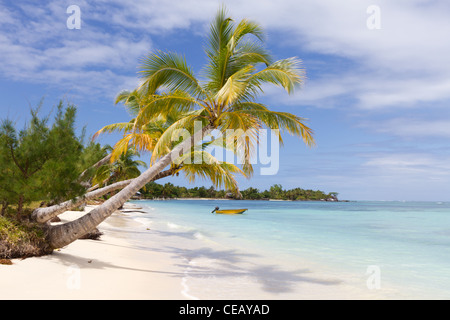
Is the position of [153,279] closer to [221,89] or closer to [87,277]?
[87,277]

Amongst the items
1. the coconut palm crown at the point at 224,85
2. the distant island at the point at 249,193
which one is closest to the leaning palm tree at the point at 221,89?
the coconut palm crown at the point at 224,85

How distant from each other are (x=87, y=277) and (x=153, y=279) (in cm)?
124

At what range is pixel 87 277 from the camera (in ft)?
20.0

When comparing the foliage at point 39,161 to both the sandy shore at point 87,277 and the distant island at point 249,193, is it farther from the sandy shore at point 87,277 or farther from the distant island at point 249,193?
the distant island at point 249,193

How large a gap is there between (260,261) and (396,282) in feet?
12.1

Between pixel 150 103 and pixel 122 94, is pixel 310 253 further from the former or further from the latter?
pixel 122 94

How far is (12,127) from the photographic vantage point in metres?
7.16

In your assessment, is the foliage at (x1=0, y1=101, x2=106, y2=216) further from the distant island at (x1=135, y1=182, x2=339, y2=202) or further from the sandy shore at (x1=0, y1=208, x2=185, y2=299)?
the distant island at (x1=135, y1=182, x2=339, y2=202)

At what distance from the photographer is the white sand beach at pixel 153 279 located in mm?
5293

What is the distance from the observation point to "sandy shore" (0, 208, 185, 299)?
5055mm

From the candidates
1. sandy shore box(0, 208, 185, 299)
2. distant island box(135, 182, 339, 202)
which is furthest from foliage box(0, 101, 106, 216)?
distant island box(135, 182, 339, 202)

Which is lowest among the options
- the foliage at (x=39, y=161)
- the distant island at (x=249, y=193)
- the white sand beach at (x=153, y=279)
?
the distant island at (x=249, y=193)

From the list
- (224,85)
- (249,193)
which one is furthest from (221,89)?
(249,193)
